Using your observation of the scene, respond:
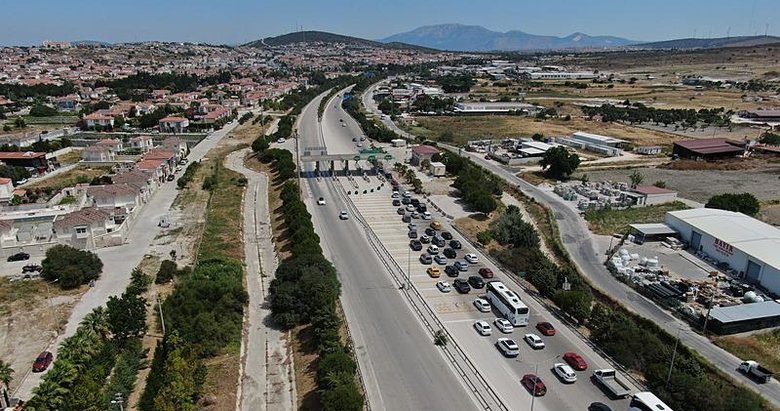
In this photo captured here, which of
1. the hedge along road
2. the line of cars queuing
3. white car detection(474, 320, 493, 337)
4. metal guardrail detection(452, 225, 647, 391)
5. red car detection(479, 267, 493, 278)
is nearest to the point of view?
the line of cars queuing

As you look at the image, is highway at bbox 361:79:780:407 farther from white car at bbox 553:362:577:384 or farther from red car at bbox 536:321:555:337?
white car at bbox 553:362:577:384

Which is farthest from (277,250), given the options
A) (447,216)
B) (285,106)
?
(285,106)

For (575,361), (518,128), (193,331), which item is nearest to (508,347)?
(575,361)

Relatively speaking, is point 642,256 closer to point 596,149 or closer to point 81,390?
point 81,390

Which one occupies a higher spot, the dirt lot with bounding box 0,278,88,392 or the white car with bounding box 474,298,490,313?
the white car with bounding box 474,298,490,313

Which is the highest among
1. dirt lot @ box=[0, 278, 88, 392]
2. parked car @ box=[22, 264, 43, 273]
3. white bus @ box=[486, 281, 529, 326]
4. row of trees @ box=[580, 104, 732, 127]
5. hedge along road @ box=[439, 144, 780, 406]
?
row of trees @ box=[580, 104, 732, 127]

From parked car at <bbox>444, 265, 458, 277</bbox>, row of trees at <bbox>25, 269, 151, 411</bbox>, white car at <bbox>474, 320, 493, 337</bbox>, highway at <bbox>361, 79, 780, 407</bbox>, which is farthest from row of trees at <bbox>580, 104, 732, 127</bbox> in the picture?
row of trees at <bbox>25, 269, 151, 411</bbox>
